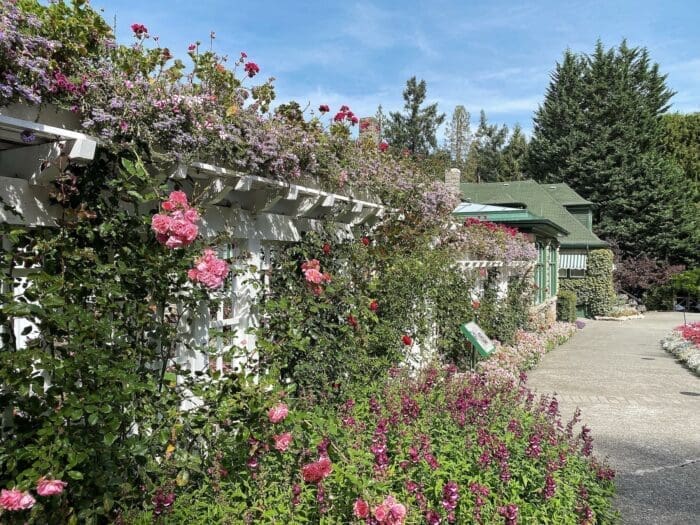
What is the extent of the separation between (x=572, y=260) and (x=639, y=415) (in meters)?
20.0

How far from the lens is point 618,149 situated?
31219 mm

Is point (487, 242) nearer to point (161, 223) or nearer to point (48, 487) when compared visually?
point (161, 223)

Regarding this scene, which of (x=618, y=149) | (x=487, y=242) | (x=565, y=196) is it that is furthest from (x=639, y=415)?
(x=618, y=149)

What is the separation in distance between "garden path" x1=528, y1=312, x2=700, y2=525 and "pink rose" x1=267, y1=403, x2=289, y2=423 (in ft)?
9.34

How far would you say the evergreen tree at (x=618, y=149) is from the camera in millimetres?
30250

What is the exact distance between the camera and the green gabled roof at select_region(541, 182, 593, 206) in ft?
92.0

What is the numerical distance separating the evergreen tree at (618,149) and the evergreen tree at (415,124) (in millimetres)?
8083

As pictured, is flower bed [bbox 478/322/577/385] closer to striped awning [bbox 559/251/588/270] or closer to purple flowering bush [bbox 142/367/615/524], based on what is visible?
purple flowering bush [bbox 142/367/615/524]

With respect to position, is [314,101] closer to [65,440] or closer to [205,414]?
[205,414]

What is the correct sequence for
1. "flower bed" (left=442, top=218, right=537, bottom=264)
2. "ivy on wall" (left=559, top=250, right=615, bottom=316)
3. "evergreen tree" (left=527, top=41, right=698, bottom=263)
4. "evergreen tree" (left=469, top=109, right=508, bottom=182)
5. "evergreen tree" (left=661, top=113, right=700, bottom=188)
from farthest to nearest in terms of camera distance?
"evergreen tree" (left=469, top=109, right=508, bottom=182) < "evergreen tree" (left=661, top=113, right=700, bottom=188) < "evergreen tree" (left=527, top=41, right=698, bottom=263) < "ivy on wall" (left=559, top=250, right=615, bottom=316) < "flower bed" (left=442, top=218, right=537, bottom=264)

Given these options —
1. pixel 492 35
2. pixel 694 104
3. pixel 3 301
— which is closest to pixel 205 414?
pixel 3 301

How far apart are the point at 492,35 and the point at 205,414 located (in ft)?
31.3

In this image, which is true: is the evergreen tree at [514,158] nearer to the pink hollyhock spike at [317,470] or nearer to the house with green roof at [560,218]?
the house with green roof at [560,218]

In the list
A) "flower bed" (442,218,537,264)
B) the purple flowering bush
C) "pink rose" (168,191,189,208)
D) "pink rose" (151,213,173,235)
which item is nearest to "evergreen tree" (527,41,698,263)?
"flower bed" (442,218,537,264)
